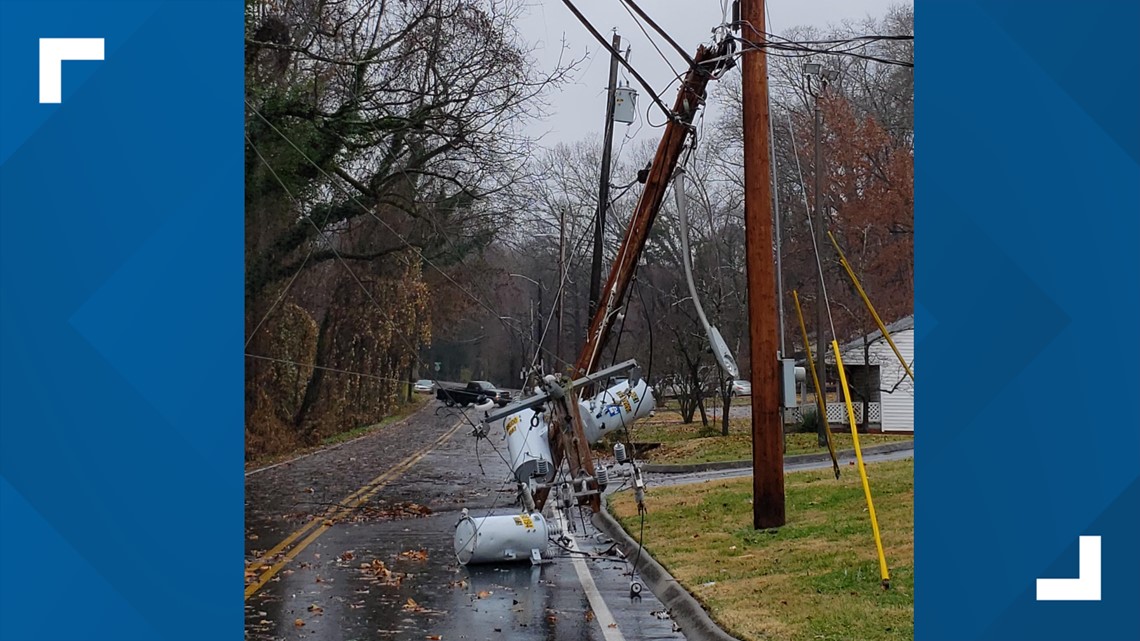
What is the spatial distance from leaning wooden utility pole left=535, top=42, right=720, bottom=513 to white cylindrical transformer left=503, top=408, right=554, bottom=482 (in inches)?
7.3

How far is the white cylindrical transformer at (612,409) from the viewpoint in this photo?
1460 centimetres

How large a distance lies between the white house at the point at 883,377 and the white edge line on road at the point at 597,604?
88.5ft

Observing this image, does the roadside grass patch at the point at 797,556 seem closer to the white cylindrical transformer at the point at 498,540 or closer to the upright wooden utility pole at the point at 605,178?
the white cylindrical transformer at the point at 498,540

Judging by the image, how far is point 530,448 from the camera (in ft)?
44.2

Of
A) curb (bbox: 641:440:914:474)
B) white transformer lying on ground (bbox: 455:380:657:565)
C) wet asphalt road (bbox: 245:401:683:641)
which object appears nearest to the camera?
wet asphalt road (bbox: 245:401:683:641)

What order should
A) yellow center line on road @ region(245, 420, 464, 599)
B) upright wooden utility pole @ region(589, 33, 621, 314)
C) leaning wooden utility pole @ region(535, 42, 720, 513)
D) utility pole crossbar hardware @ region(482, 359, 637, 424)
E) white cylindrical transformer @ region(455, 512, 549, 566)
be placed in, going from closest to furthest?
utility pole crossbar hardware @ region(482, 359, 637, 424)
yellow center line on road @ region(245, 420, 464, 599)
leaning wooden utility pole @ region(535, 42, 720, 513)
white cylindrical transformer @ region(455, 512, 549, 566)
upright wooden utility pole @ region(589, 33, 621, 314)

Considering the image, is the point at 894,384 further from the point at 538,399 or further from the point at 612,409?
the point at 538,399

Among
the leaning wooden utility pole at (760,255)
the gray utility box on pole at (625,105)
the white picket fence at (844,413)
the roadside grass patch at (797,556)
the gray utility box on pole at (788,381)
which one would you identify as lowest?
the roadside grass patch at (797,556)

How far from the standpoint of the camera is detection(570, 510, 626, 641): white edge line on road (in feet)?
32.3

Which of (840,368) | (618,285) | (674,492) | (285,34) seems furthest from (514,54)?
(840,368)

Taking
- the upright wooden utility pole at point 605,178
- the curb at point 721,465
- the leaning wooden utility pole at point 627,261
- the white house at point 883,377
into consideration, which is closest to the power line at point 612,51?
the leaning wooden utility pole at point 627,261

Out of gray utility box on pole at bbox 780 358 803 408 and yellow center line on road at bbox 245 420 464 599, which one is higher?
gray utility box on pole at bbox 780 358 803 408
